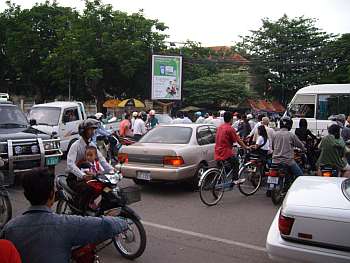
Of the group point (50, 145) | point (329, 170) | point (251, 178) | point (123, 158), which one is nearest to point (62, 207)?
point (123, 158)

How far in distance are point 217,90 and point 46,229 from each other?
3459cm

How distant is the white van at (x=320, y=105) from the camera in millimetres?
16797

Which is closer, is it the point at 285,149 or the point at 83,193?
the point at 83,193

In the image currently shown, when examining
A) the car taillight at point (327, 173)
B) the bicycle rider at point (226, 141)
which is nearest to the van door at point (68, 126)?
the bicycle rider at point (226, 141)

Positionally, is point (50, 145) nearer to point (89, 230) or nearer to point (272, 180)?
point (272, 180)

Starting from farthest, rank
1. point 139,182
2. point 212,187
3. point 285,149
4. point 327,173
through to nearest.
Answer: point 139,182
point 212,187
point 285,149
point 327,173

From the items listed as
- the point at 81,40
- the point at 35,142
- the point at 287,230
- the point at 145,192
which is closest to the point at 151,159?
the point at 145,192

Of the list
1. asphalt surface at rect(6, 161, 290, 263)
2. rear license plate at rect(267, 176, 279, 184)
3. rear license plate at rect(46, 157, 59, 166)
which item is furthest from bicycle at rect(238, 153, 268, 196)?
rear license plate at rect(46, 157, 59, 166)

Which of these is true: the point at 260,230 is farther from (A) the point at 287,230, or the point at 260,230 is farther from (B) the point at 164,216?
(A) the point at 287,230

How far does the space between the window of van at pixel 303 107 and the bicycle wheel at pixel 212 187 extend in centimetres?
1050

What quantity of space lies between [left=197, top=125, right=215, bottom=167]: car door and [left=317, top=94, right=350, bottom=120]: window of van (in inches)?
351

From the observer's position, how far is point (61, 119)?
46.3ft

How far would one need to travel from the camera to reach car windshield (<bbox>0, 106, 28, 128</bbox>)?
381 inches

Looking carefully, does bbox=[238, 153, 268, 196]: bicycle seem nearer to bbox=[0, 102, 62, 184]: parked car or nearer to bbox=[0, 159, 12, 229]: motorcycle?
bbox=[0, 102, 62, 184]: parked car
